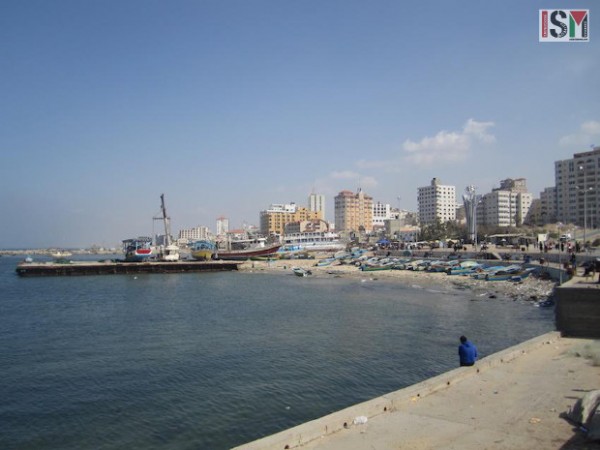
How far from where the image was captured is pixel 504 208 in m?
152

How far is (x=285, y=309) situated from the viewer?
36.4 metres

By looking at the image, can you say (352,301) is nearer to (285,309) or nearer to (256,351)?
(285,309)

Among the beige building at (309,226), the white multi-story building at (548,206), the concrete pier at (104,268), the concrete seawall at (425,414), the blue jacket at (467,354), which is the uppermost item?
the white multi-story building at (548,206)

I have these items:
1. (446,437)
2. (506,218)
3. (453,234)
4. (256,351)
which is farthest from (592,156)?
(446,437)

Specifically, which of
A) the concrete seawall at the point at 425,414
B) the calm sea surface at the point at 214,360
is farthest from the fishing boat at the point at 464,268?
the concrete seawall at the point at 425,414

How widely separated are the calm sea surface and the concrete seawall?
157 inches

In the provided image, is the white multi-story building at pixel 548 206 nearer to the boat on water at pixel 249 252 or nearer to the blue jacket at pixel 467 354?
the boat on water at pixel 249 252

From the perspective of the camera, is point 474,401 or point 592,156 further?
point 592,156

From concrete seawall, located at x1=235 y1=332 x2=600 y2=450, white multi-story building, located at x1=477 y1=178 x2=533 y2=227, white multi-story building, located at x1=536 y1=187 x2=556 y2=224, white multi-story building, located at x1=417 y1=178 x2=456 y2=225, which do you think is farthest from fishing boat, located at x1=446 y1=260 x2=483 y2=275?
white multi-story building, located at x1=417 y1=178 x2=456 y2=225

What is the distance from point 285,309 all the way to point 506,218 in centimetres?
13645

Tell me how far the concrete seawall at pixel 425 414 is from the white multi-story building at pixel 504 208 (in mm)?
147673

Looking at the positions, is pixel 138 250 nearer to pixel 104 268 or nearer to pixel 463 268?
pixel 104 268

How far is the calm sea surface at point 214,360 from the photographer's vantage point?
13.7 metres

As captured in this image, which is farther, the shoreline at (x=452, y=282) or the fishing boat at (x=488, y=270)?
the fishing boat at (x=488, y=270)
